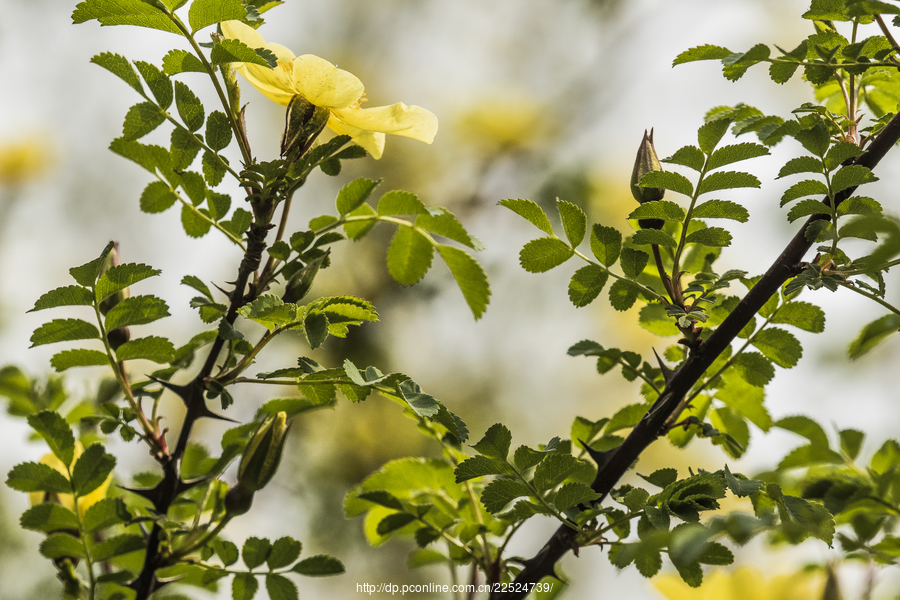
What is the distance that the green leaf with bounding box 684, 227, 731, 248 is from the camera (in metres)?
0.43

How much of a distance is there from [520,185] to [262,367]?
83cm

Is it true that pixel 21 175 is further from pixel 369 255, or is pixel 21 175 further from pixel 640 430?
pixel 640 430

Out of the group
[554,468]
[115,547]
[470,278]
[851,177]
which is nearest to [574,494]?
[554,468]

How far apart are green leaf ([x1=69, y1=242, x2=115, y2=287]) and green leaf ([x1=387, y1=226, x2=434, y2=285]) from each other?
7.1 inches

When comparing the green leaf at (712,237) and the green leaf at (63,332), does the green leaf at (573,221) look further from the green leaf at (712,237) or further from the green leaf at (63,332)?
the green leaf at (63,332)

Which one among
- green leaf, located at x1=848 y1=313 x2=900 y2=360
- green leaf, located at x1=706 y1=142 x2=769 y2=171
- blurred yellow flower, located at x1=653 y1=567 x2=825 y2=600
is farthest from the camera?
blurred yellow flower, located at x1=653 y1=567 x2=825 y2=600

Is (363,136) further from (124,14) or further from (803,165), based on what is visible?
(803,165)

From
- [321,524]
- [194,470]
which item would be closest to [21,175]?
[321,524]

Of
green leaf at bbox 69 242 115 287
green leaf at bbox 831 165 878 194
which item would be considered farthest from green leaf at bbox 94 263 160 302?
green leaf at bbox 831 165 878 194

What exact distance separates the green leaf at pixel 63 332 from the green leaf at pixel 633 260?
377 millimetres

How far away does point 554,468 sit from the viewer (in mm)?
398

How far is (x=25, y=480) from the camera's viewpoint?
444 mm

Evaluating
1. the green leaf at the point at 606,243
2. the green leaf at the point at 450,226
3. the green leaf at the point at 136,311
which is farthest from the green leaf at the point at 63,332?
the green leaf at the point at 606,243

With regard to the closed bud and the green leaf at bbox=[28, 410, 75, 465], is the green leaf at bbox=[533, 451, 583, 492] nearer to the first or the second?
the closed bud
